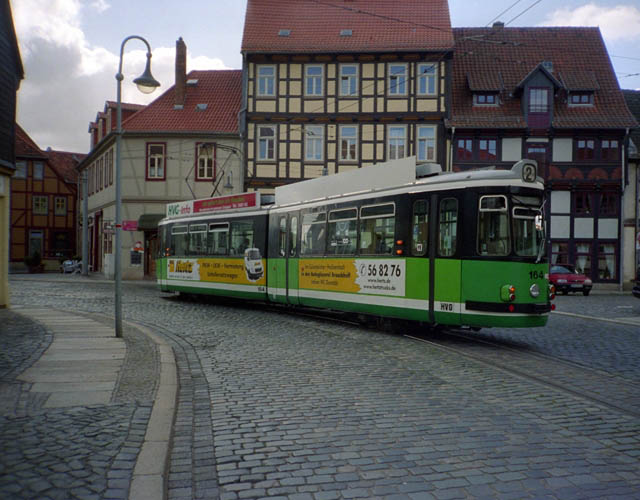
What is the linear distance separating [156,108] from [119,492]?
3546 cm

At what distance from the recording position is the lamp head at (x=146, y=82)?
1218cm

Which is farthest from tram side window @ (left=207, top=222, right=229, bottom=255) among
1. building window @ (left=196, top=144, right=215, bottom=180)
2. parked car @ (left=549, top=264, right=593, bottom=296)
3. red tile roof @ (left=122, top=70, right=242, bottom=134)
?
parked car @ (left=549, top=264, right=593, bottom=296)

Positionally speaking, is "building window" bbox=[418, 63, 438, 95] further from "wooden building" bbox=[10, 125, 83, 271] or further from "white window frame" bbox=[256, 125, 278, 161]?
"wooden building" bbox=[10, 125, 83, 271]

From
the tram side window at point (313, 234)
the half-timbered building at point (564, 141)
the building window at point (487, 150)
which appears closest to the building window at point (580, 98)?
the half-timbered building at point (564, 141)

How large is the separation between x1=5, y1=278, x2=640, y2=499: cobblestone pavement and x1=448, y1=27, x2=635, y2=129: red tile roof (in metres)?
27.1

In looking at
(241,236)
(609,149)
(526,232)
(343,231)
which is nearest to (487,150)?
(609,149)

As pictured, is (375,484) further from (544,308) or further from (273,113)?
(273,113)

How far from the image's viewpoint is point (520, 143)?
1439 inches

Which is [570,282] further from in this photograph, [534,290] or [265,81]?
[534,290]

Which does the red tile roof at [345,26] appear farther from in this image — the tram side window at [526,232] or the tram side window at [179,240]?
the tram side window at [526,232]

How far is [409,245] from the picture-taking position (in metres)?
12.3

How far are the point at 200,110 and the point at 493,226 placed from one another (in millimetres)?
28743

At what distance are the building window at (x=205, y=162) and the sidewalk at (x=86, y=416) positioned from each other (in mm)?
25645

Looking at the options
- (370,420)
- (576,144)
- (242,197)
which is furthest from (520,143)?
(370,420)
